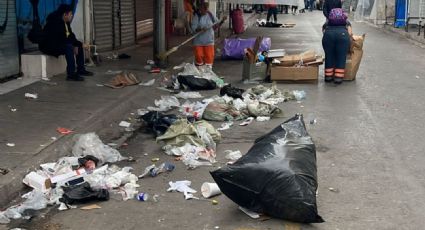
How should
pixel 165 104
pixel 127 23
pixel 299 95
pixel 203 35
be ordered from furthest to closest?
1. pixel 127 23
2. pixel 203 35
3. pixel 299 95
4. pixel 165 104

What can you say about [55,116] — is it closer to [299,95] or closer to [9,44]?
[9,44]

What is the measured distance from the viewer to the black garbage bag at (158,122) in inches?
284

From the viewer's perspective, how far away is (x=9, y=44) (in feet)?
32.9

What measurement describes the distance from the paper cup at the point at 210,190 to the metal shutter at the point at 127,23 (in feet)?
37.6

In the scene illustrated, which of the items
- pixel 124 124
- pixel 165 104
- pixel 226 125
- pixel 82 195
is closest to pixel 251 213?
pixel 82 195

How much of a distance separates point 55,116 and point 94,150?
62.6 inches

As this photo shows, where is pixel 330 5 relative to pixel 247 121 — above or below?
above

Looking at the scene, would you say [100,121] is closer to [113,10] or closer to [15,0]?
[15,0]

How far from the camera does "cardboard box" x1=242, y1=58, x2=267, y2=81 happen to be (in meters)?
11.5

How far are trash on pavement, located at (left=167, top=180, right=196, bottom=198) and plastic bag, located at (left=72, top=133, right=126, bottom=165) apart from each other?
3.49 feet

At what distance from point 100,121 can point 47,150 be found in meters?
1.64

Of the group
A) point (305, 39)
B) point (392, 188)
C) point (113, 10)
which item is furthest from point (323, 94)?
point (305, 39)

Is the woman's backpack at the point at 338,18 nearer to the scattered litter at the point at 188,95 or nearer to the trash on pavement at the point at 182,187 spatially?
the scattered litter at the point at 188,95

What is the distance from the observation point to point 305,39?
22.1 m
